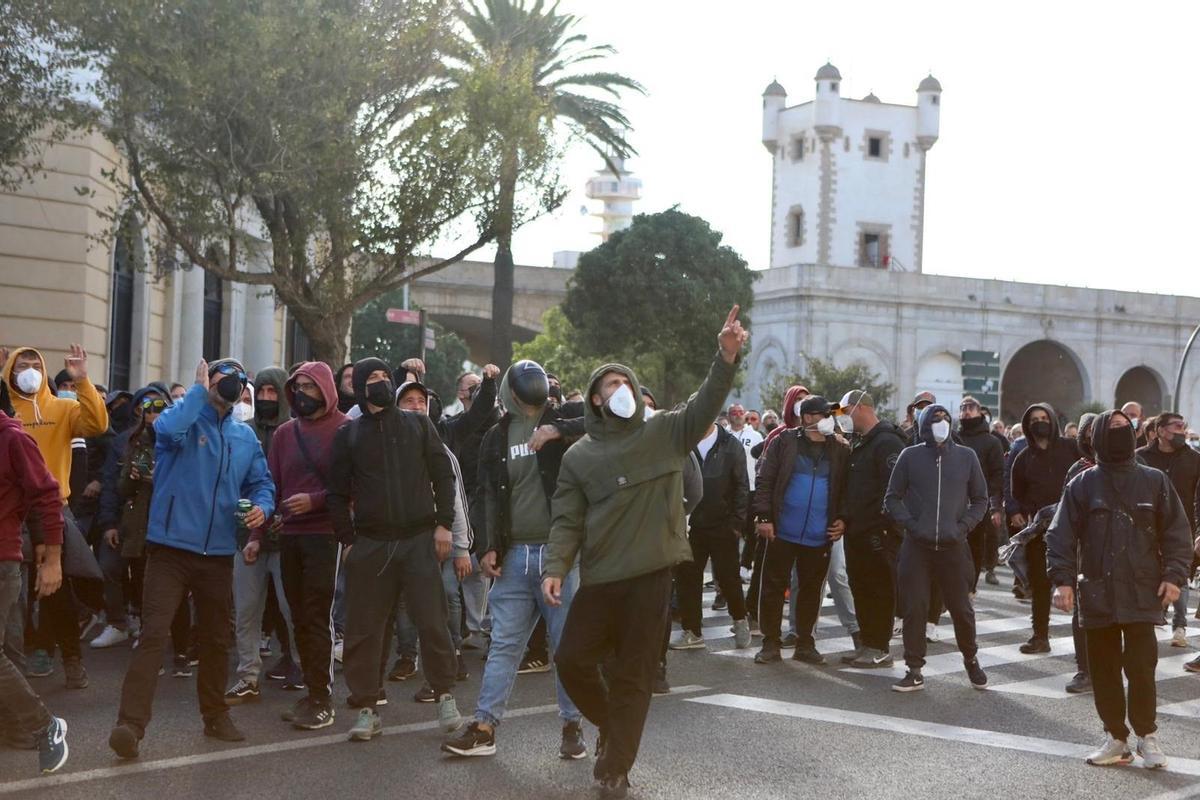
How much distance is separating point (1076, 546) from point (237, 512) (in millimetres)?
4274

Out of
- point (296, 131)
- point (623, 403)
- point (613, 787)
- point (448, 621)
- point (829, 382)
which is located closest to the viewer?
point (613, 787)

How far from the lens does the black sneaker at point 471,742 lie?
25.3 feet

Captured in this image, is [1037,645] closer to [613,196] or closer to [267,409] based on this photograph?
[267,409]

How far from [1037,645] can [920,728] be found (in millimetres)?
3880

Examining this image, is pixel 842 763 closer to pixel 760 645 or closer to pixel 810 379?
pixel 760 645

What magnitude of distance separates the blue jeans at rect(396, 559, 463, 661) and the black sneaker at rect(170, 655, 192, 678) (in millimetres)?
1367

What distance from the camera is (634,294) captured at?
53812 mm

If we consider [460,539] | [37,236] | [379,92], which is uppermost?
[379,92]

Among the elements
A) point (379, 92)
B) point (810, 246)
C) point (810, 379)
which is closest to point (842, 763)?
point (379, 92)

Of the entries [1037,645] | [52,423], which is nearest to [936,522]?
[1037,645]

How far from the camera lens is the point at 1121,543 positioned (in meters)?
7.98

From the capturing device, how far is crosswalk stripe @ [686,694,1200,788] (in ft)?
27.1

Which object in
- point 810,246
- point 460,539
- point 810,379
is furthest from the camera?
point 810,246

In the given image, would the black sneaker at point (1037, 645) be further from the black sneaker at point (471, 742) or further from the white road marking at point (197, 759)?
the black sneaker at point (471, 742)
